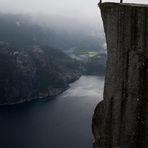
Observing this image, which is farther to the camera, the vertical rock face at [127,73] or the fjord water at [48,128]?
the fjord water at [48,128]

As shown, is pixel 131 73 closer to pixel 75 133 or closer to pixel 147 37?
pixel 147 37

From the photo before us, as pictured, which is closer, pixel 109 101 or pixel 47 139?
pixel 109 101

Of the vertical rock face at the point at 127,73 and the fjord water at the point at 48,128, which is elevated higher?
the vertical rock face at the point at 127,73

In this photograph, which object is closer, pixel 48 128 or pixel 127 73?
pixel 127 73

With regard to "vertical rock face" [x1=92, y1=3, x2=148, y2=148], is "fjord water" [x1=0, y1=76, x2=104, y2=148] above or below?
below

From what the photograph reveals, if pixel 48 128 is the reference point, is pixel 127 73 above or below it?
above

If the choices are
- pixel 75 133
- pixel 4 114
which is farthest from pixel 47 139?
pixel 4 114

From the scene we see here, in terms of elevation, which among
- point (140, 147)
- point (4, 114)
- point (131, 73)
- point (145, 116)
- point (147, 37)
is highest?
point (147, 37)

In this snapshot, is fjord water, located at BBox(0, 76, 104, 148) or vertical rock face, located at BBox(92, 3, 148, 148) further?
fjord water, located at BBox(0, 76, 104, 148)
